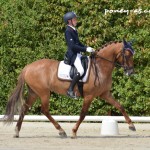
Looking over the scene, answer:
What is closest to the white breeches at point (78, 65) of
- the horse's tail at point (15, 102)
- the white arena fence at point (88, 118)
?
the horse's tail at point (15, 102)

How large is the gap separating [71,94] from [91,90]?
0.42 metres

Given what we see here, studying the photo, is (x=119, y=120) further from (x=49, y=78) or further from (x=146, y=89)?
(x=49, y=78)

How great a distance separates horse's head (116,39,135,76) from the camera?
1476 centimetres

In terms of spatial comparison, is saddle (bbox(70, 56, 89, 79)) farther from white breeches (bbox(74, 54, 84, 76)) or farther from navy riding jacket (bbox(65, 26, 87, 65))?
navy riding jacket (bbox(65, 26, 87, 65))

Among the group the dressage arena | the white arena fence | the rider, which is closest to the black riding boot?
the rider

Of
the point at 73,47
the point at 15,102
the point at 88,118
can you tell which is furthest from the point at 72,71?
the point at 88,118

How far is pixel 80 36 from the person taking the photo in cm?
1884

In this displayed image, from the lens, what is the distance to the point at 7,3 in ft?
63.1

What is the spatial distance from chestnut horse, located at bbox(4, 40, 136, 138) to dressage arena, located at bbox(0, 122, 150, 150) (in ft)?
1.40

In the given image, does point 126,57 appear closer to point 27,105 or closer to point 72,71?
point 72,71

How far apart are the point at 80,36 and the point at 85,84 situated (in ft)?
14.3

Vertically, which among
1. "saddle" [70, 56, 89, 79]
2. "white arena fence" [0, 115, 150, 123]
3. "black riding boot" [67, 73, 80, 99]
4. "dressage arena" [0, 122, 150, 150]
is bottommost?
"white arena fence" [0, 115, 150, 123]
